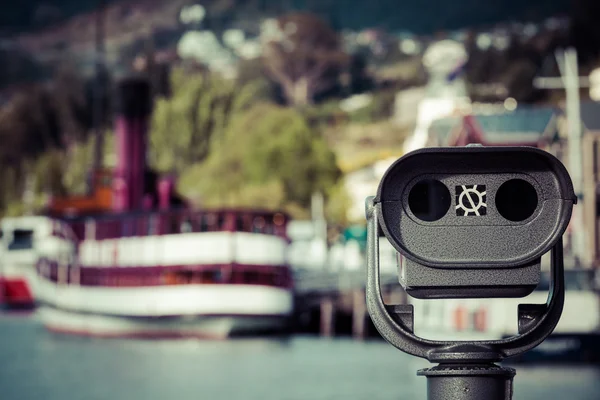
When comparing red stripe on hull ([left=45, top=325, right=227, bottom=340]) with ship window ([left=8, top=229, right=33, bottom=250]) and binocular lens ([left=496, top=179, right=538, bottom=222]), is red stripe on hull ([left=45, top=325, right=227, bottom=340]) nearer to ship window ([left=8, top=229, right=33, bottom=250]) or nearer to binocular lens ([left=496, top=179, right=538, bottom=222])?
ship window ([left=8, top=229, right=33, bottom=250])

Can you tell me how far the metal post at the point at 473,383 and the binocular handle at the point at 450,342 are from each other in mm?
25

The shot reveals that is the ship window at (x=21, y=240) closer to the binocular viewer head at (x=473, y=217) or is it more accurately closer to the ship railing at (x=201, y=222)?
the ship railing at (x=201, y=222)

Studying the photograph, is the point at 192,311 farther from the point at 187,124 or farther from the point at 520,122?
the point at 187,124

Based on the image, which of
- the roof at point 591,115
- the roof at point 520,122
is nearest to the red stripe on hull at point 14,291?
the roof at point 520,122

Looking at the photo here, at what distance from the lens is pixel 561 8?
14462 cm

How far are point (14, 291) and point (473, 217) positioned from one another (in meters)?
65.2

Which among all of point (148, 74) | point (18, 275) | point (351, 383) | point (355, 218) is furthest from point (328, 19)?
point (351, 383)

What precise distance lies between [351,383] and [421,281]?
22.6 metres

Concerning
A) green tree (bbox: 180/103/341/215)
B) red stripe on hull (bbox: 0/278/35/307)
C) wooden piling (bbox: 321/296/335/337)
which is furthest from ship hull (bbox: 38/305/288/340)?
green tree (bbox: 180/103/341/215)

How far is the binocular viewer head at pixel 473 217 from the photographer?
9.73ft

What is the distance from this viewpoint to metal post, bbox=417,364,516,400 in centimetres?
294

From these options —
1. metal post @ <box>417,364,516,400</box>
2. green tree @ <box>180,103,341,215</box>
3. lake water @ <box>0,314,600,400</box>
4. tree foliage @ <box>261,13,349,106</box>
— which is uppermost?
tree foliage @ <box>261,13,349,106</box>

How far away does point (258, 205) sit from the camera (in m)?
67.2

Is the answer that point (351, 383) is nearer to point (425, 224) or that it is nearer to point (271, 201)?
point (425, 224)
